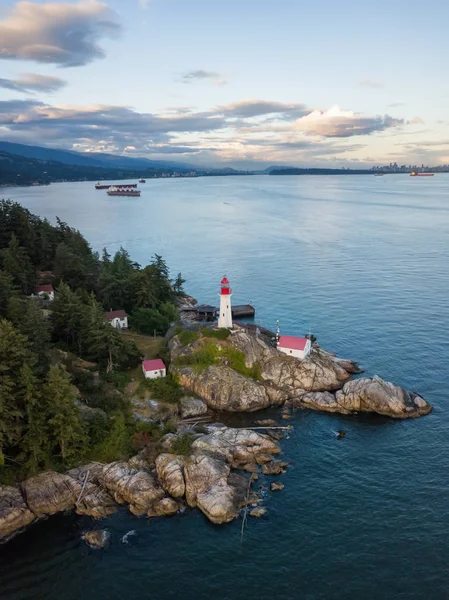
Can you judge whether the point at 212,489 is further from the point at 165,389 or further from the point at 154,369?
the point at 154,369

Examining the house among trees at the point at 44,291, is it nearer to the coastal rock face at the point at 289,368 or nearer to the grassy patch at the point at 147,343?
the grassy patch at the point at 147,343

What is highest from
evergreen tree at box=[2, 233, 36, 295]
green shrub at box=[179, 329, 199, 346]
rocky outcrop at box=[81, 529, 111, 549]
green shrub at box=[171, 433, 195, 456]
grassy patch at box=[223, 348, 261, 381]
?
evergreen tree at box=[2, 233, 36, 295]

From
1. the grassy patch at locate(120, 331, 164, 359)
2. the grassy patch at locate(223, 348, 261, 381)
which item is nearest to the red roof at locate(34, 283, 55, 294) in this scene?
the grassy patch at locate(120, 331, 164, 359)

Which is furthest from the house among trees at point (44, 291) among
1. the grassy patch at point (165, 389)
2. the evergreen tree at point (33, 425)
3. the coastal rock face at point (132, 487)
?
the coastal rock face at point (132, 487)

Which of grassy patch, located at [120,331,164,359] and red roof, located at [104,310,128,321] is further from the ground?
red roof, located at [104,310,128,321]

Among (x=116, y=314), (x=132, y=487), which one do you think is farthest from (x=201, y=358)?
(x=116, y=314)

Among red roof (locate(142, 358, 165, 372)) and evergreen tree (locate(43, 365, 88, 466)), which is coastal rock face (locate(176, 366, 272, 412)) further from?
evergreen tree (locate(43, 365, 88, 466))

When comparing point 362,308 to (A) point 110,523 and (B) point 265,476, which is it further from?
(A) point 110,523
